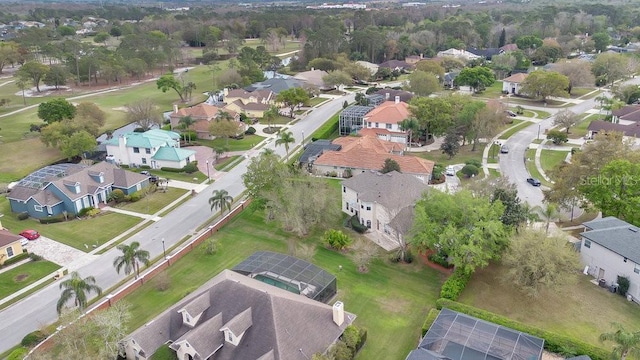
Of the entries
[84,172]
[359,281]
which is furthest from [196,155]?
[359,281]

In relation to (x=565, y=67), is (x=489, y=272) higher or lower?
lower

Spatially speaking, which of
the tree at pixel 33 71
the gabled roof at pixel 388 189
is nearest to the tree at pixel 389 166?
the gabled roof at pixel 388 189

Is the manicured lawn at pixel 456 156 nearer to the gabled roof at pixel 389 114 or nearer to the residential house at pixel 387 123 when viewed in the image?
the residential house at pixel 387 123

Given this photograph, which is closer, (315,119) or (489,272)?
(489,272)

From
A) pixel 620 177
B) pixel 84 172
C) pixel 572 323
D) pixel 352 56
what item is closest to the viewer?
pixel 572 323

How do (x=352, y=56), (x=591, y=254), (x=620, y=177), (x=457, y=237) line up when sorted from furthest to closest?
(x=352, y=56), (x=620, y=177), (x=591, y=254), (x=457, y=237)

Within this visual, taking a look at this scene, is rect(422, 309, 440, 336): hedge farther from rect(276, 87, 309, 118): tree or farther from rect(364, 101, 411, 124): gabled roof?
rect(276, 87, 309, 118): tree

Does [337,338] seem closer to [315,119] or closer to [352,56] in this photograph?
[315,119]
